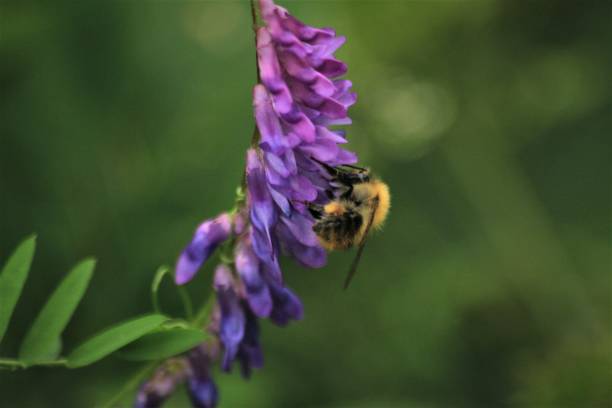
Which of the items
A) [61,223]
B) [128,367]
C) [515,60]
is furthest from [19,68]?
[515,60]

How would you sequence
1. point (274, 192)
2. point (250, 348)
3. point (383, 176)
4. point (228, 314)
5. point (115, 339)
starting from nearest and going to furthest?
point (274, 192), point (115, 339), point (228, 314), point (250, 348), point (383, 176)

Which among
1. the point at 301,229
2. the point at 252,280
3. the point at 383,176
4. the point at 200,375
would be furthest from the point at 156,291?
the point at 383,176

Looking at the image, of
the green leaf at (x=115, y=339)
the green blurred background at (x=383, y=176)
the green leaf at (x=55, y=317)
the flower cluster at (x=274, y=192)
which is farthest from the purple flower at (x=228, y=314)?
the green blurred background at (x=383, y=176)

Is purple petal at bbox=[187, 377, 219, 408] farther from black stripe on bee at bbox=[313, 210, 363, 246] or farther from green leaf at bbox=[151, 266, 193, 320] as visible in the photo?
black stripe on bee at bbox=[313, 210, 363, 246]

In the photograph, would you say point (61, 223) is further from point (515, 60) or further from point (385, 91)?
A: point (515, 60)

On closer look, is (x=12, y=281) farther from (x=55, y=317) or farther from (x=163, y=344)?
(x=163, y=344)

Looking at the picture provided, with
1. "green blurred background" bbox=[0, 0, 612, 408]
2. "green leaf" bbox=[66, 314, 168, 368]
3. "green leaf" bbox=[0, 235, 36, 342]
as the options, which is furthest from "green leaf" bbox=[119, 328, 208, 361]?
"green blurred background" bbox=[0, 0, 612, 408]
